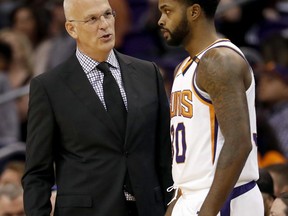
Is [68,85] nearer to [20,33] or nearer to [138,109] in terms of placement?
[138,109]

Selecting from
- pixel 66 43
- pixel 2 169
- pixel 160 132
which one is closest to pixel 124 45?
pixel 66 43

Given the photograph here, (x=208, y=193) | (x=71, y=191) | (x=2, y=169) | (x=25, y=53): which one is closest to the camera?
(x=208, y=193)

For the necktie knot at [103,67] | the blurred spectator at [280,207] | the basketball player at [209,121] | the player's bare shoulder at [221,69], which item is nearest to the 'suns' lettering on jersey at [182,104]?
the basketball player at [209,121]

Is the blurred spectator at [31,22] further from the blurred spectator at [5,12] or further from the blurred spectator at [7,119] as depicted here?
the blurred spectator at [7,119]

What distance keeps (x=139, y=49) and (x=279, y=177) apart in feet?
15.1

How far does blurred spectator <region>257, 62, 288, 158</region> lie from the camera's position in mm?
8961

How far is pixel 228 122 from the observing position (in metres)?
4.09

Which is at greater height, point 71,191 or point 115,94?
point 115,94

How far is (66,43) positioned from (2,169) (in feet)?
7.01

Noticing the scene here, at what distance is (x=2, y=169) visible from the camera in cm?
920

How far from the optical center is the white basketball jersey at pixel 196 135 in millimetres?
4238

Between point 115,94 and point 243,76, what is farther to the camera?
point 115,94

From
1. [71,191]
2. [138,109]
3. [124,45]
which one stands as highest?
[138,109]

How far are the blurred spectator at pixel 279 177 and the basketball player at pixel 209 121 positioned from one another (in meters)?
2.11
